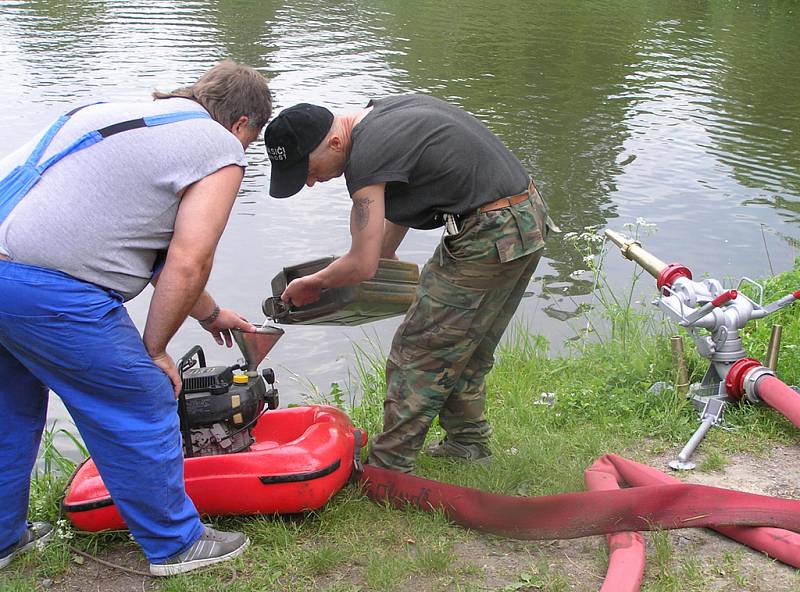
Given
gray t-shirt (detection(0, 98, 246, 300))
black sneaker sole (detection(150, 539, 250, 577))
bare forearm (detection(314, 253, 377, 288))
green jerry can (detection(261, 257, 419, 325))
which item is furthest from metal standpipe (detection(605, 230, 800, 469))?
gray t-shirt (detection(0, 98, 246, 300))

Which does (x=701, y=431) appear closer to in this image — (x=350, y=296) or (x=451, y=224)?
(x=451, y=224)

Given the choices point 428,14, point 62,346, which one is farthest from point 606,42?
point 62,346

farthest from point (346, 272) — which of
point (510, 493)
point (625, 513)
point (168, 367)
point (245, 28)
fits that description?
point (245, 28)

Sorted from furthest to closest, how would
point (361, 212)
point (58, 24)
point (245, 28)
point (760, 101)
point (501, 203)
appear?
point (245, 28) < point (58, 24) < point (760, 101) < point (501, 203) < point (361, 212)

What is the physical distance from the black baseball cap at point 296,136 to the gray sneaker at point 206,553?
1469 millimetres

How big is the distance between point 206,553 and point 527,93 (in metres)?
11.9

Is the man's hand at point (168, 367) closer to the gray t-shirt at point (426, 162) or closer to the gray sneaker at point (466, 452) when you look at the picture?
the gray t-shirt at point (426, 162)

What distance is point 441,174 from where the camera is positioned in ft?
12.8

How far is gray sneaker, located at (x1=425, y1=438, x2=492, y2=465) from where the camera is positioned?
463cm

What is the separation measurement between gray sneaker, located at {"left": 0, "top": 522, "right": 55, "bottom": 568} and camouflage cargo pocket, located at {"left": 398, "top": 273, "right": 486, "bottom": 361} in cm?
169

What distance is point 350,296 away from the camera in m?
4.33

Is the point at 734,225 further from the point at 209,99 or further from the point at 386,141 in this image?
the point at 209,99

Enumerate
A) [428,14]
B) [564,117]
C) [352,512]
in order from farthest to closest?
[428,14] → [564,117] → [352,512]

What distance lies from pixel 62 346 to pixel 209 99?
104cm
